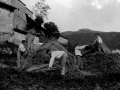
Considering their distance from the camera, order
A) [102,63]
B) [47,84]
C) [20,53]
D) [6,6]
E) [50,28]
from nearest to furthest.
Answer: [47,84]
[20,53]
[102,63]
[6,6]
[50,28]

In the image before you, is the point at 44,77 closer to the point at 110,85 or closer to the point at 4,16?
the point at 110,85

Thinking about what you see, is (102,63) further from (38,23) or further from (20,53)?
(38,23)

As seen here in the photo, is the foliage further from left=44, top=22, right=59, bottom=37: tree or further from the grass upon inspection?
the grass

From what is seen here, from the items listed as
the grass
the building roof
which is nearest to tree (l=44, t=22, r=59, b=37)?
the building roof

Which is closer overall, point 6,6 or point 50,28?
point 6,6

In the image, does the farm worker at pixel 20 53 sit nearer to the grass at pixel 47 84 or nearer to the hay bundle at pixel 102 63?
the grass at pixel 47 84

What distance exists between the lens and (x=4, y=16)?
21.0 m

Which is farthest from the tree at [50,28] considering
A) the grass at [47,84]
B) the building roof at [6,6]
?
the grass at [47,84]

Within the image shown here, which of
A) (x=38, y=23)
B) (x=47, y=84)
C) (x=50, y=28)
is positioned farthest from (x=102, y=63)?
(x=50, y=28)

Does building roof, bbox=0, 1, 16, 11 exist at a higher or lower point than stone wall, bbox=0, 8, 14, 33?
higher

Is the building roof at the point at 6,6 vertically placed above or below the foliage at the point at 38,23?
above

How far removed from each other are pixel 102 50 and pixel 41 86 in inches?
Answer: 344

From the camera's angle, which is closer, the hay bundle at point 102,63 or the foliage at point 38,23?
the hay bundle at point 102,63

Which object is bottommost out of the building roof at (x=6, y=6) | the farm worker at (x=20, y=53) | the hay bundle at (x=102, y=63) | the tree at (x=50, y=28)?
the hay bundle at (x=102, y=63)
